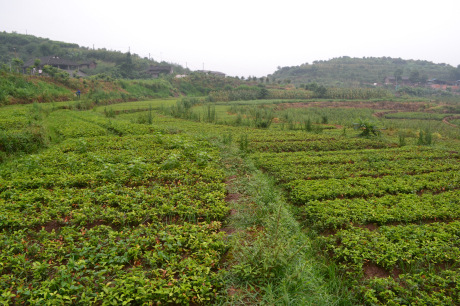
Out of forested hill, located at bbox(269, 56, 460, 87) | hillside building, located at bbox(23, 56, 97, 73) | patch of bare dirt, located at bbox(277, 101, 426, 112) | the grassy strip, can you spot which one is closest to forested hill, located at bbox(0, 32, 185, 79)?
hillside building, located at bbox(23, 56, 97, 73)

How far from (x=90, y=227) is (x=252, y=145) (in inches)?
387

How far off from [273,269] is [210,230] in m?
1.73

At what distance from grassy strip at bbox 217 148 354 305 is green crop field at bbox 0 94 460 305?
34mm

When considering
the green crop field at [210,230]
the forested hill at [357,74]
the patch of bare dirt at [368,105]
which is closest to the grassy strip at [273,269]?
the green crop field at [210,230]

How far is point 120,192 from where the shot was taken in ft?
23.0

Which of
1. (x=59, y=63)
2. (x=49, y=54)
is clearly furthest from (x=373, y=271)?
(x=49, y=54)

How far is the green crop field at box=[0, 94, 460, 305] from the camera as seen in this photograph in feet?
13.1

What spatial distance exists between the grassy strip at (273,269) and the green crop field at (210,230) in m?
0.03

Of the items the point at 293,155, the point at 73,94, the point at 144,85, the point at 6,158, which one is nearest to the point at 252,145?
the point at 293,155

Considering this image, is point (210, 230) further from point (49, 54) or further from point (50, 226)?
point (49, 54)

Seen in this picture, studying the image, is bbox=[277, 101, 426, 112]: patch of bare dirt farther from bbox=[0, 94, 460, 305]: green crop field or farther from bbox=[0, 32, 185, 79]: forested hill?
bbox=[0, 32, 185, 79]: forested hill

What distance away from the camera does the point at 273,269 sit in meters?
4.34

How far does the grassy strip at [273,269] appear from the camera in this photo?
158 inches

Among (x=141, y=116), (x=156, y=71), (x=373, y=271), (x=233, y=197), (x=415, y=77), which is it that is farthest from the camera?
(x=415, y=77)
